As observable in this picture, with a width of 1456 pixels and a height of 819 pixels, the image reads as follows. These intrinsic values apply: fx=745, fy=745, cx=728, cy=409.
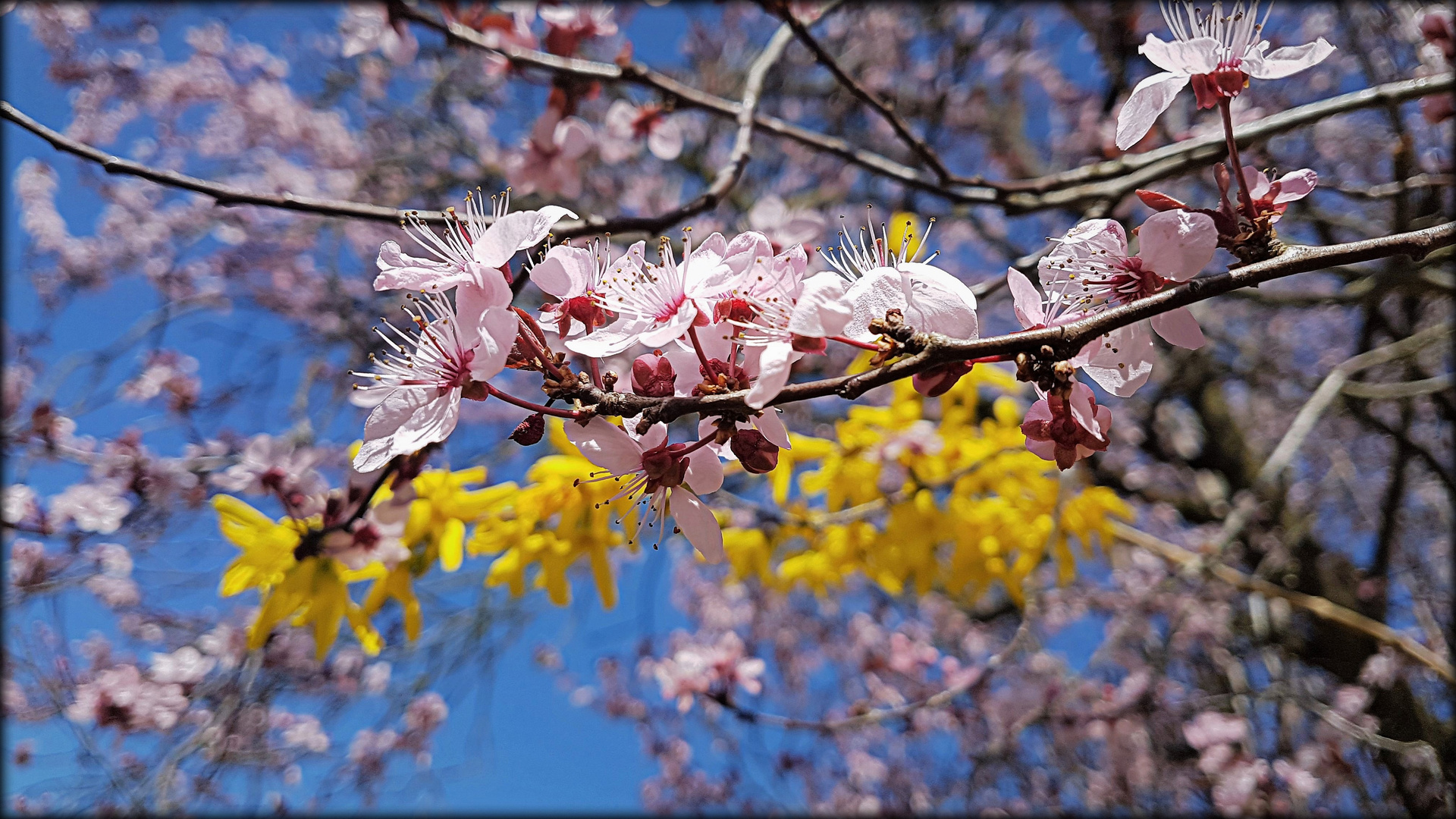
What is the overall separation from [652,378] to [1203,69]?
63 cm

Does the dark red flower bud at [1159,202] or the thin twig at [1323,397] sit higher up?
the dark red flower bud at [1159,202]

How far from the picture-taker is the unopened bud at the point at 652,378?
2.33ft

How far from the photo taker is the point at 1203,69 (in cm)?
74

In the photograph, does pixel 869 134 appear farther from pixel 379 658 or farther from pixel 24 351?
pixel 24 351

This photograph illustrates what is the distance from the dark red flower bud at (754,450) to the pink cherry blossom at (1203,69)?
1.41 feet

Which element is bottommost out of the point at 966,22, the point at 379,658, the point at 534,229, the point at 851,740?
the point at 851,740

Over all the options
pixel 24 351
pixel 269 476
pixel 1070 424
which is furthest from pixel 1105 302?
pixel 24 351

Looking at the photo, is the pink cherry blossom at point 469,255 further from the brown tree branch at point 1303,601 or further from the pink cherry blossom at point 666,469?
the brown tree branch at point 1303,601

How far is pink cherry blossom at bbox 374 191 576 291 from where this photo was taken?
692mm

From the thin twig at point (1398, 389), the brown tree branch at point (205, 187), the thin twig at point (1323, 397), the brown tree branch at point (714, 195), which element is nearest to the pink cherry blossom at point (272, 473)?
the brown tree branch at point (205, 187)

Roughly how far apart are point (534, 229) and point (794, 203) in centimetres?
311

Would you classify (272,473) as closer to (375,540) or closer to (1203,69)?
(375,540)

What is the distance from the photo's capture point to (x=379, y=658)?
386 cm

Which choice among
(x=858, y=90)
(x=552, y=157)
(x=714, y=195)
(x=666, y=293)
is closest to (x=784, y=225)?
(x=858, y=90)
